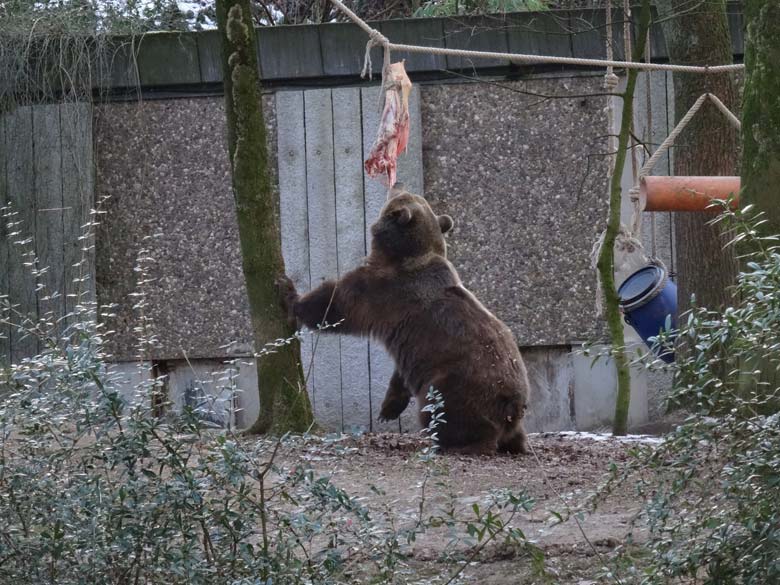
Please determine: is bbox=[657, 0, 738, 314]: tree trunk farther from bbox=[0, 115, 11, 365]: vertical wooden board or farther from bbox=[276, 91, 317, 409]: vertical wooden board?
bbox=[0, 115, 11, 365]: vertical wooden board

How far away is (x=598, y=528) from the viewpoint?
15.1ft

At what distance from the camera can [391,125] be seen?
659 centimetres

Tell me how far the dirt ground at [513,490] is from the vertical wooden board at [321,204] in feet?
3.95

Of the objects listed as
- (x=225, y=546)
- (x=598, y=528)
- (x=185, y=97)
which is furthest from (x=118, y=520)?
(x=185, y=97)

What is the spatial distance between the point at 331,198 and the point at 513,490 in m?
3.53

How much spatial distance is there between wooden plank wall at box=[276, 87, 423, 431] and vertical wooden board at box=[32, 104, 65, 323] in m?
1.59

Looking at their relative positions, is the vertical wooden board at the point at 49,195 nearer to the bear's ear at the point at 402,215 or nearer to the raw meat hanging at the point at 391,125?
the bear's ear at the point at 402,215

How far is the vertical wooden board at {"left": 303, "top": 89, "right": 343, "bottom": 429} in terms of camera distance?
8.40 metres

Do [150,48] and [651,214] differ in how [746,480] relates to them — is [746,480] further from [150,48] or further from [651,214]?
[150,48]

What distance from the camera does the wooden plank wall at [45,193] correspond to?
27.5 feet

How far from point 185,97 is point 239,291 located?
4.77 feet

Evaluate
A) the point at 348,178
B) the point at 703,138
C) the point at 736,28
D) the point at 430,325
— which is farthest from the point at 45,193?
the point at 736,28

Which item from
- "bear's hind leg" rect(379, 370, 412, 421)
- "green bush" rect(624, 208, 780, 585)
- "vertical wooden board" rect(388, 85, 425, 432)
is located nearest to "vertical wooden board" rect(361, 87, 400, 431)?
"vertical wooden board" rect(388, 85, 425, 432)

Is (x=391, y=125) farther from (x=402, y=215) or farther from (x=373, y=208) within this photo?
(x=373, y=208)
